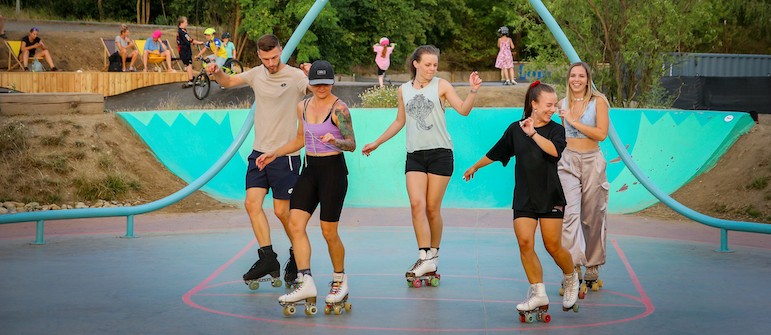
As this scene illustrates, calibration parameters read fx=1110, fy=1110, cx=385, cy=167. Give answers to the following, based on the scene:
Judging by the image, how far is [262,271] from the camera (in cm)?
891

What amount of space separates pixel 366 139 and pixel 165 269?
6.20 m

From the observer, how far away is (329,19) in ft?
112

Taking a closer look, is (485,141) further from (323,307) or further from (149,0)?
(149,0)

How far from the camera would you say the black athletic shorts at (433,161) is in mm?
9195

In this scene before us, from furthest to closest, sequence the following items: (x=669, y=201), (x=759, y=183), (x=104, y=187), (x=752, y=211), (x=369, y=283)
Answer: (x=104, y=187), (x=759, y=183), (x=752, y=211), (x=669, y=201), (x=369, y=283)

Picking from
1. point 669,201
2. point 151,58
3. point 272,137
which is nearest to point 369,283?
point 272,137

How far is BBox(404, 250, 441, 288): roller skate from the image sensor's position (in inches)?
357

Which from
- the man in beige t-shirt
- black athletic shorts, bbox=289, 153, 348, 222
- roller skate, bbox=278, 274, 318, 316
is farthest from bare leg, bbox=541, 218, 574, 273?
the man in beige t-shirt

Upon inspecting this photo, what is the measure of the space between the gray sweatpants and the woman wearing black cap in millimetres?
1801

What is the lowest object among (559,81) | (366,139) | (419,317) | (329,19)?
(419,317)

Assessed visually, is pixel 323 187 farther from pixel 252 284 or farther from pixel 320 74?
pixel 252 284

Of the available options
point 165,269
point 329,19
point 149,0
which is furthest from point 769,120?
point 149,0

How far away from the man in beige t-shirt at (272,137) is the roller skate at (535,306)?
2.18 m

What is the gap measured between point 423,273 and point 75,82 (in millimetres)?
15303
